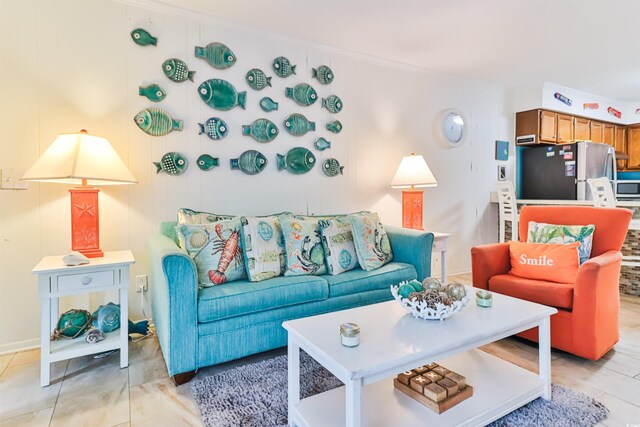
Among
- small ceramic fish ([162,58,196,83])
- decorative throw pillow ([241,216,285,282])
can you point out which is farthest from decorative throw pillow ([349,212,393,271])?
small ceramic fish ([162,58,196,83])

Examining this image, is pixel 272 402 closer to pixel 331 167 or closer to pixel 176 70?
pixel 331 167

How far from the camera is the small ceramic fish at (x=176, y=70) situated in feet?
8.49

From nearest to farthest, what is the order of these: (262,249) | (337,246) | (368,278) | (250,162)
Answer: (262,249), (368,278), (337,246), (250,162)

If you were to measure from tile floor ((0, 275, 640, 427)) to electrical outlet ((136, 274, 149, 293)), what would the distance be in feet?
1.42

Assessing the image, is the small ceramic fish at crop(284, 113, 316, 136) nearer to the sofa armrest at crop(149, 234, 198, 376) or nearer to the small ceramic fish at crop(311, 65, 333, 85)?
the small ceramic fish at crop(311, 65, 333, 85)

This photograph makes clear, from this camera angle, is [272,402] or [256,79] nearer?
[272,402]

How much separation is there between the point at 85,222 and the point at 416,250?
7.28 feet

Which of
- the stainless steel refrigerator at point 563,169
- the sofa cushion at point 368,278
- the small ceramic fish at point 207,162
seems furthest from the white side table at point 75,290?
the stainless steel refrigerator at point 563,169

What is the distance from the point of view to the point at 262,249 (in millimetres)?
2260

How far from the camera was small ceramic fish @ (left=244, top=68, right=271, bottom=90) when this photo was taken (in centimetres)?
289

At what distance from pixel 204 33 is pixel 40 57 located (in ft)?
3.57

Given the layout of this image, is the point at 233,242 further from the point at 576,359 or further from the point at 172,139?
the point at 576,359

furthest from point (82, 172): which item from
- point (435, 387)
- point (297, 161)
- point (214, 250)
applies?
point (435, 387)

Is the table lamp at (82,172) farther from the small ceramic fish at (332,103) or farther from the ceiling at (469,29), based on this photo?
the small ceramic fish at (332,103)
